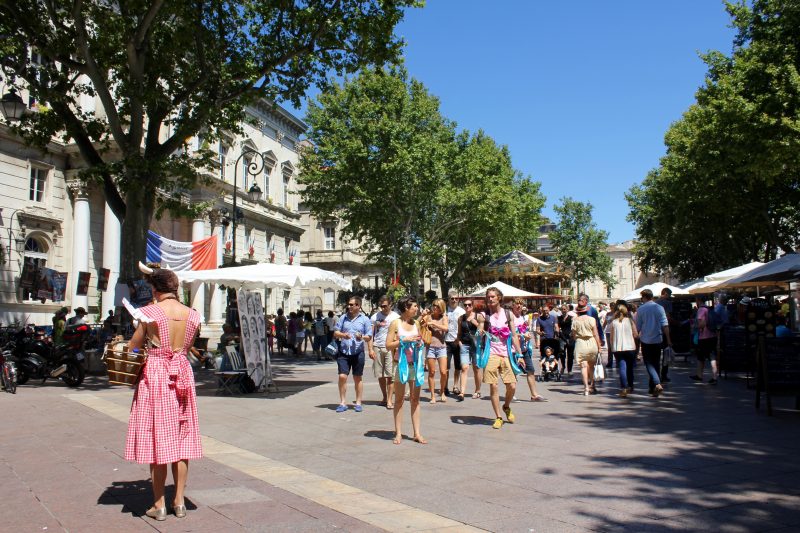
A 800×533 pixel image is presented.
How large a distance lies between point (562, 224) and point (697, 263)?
34.2 meters

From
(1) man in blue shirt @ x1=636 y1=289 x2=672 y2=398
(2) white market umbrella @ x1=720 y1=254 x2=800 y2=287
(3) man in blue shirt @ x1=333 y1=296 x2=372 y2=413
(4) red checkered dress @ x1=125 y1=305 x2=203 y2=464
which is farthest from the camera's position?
(2) white market umbrella @ x1=720 y1=254 x2=800 y2=287

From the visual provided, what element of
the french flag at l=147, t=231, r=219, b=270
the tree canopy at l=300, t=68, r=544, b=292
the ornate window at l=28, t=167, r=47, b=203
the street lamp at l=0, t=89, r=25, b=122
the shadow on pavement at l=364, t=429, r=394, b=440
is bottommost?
the shadow on pavement at l=364, t=429, r=394, b=440

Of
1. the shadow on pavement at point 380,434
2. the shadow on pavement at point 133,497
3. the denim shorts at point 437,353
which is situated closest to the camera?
the shadow on pavement at point 133,497

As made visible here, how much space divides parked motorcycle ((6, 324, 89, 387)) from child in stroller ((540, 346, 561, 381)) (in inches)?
416

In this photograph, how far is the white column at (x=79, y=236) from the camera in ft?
88.3

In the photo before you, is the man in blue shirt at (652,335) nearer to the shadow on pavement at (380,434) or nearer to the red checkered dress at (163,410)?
the shadow on pavement at (380,434)

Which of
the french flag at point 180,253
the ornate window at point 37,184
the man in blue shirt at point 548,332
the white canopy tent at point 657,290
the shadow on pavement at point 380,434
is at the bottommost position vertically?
the shadow on pavement at point 380,434

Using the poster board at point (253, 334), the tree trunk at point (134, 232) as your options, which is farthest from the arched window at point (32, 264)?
the poster board at point (253, 334)

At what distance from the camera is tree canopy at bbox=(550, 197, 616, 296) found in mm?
79812

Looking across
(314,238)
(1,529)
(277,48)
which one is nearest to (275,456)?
(1,529)

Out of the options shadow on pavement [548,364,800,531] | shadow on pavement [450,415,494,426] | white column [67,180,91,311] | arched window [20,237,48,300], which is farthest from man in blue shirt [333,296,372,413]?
white column [67,180,91,311]

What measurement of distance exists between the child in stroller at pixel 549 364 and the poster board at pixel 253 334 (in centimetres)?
662

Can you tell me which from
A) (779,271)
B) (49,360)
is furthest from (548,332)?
(49,360)

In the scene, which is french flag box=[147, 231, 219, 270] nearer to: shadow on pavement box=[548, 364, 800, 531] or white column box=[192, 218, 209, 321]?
white column box=[192, 218, 209, 321]
